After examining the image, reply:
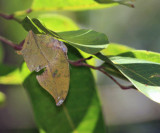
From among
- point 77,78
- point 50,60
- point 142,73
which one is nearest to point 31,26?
point 50,60

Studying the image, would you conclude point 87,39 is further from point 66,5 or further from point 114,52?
point 66,5

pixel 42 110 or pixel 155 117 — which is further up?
pixel 42 110

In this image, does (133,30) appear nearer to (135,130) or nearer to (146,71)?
(135,130)

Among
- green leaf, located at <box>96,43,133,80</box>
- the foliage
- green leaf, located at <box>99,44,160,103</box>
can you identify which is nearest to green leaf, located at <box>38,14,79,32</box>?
the foliage

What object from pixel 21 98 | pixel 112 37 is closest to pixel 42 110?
pixel 21 98

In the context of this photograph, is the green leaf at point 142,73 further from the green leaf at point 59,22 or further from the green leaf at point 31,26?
the green leaf at point 59,22

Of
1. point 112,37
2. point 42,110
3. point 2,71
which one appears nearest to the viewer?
point 42,110

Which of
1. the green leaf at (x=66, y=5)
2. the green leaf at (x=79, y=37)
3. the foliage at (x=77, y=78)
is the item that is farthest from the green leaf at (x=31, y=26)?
the green leaf at (x=66, y=5)
